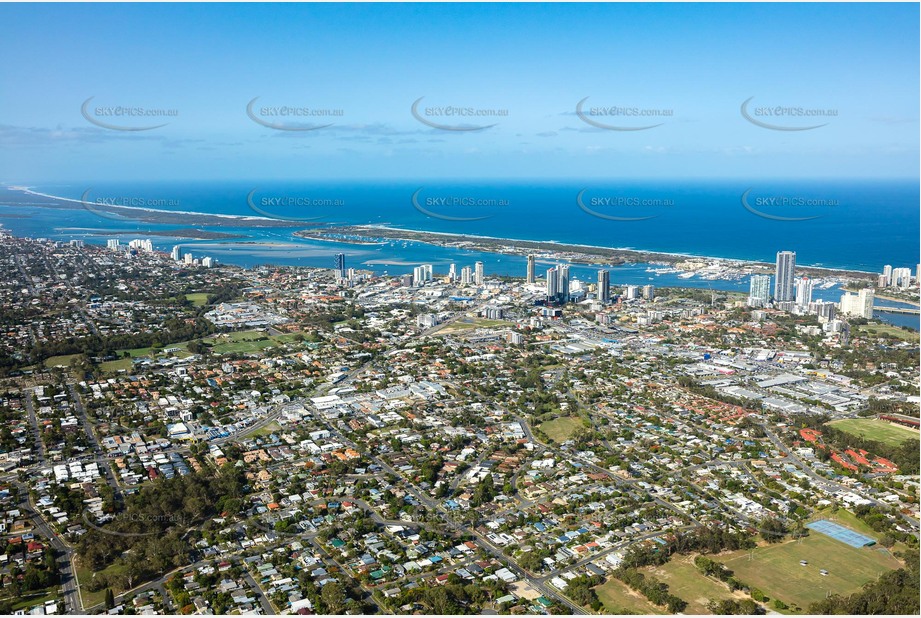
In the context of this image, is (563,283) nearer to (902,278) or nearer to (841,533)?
(902,278)

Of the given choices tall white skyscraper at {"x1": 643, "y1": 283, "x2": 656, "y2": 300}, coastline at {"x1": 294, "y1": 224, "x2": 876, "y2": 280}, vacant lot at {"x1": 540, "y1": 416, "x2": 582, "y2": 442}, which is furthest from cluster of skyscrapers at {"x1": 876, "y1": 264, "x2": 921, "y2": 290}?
vacant lot at {"x1": 540, "y1": 416, "x2": 582, "y2": 442}

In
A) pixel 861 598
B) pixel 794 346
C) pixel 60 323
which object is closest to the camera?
pixel 861 598

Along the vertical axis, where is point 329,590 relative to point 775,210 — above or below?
below

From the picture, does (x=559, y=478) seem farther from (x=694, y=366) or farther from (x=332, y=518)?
(x=694, y=366)

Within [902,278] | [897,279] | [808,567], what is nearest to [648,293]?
[897,279]

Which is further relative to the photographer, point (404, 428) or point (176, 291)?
point (176, 291)

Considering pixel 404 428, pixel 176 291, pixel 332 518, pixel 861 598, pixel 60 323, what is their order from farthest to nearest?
pixel 176 291, pixel 60 323, pixel 404 428, pixel 332 518, pixel 861 598

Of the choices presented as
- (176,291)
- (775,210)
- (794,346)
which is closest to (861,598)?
(794,346)
